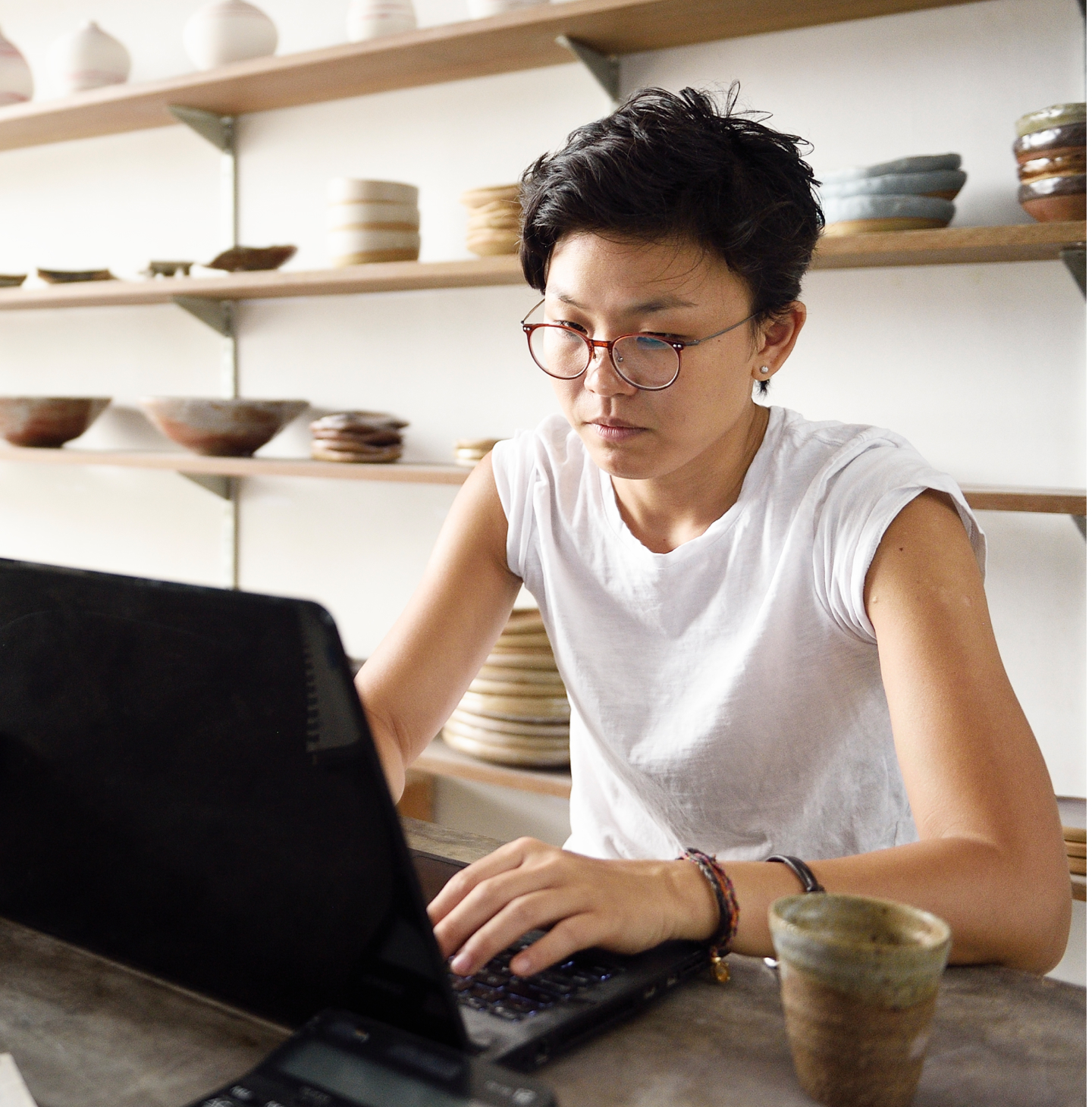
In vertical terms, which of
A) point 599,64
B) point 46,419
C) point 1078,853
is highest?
point 599,64

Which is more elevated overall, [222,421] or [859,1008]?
[222,421]

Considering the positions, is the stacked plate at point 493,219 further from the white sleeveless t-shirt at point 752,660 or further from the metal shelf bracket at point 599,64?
the white sleeveless t-shirt at point 752,660

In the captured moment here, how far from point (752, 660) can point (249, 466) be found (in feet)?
5.20

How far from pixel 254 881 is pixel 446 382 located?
2.06 m

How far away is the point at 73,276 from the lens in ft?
9.52

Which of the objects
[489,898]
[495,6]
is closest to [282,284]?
[495,6]

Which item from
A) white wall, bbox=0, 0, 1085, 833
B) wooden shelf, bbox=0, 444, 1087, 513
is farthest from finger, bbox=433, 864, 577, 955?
white wall, bbox=0, 0, 1085, 833

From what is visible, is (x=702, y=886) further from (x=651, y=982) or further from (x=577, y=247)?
(x=577, y=247)

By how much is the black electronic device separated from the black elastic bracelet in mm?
327

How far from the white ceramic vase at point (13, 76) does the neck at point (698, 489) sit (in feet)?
8.18

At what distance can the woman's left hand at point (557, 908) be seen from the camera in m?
0.73

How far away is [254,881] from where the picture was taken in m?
0.64

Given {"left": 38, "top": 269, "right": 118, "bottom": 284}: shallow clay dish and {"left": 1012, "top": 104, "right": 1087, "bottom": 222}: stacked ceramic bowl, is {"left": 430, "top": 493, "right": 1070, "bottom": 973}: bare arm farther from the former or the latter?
{"left": 38, "top": 269, "right": 118, "bottom": 284}: shallow clay dish

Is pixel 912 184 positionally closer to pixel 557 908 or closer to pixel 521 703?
pixel 521 703
